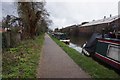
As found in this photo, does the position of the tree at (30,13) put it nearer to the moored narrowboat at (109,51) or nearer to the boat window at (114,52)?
the moored narrowboat at (109,51)

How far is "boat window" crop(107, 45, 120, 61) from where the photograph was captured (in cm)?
1083

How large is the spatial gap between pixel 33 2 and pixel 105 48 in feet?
53.5

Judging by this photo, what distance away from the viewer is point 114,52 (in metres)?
11.3

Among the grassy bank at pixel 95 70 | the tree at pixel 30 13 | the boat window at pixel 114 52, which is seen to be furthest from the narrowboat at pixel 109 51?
the tree at pixel 30 13

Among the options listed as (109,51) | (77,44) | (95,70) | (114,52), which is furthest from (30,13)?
(95,70)

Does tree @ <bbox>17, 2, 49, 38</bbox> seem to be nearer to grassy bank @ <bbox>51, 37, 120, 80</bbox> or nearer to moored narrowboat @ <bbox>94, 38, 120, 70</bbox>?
moored narrowboat @ <bbox>94, 38, 120, 70</bbox>

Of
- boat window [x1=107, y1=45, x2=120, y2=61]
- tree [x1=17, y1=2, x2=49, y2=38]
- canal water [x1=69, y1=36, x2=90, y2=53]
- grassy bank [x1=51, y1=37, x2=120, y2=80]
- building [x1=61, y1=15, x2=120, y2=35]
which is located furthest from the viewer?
canal water [x1=69, y1=36, x2=90, y2=53]

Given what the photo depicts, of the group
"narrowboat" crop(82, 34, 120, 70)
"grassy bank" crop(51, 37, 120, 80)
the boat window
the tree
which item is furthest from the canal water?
"grassy bank" crop(51, 37, 120, 80)

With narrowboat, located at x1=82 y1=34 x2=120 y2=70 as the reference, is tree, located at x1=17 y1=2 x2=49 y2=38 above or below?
above

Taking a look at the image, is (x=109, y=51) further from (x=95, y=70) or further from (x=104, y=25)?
(x=104, y=25)

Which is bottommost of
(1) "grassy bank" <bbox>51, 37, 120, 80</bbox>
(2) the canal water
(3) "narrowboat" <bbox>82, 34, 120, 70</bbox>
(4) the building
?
(2) the canal water

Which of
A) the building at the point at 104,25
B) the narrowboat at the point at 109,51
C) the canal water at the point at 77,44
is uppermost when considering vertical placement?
the building at the point at 104,25

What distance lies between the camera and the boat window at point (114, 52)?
35.5 feet

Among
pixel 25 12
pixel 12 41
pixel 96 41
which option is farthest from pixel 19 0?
pixel 96 41
